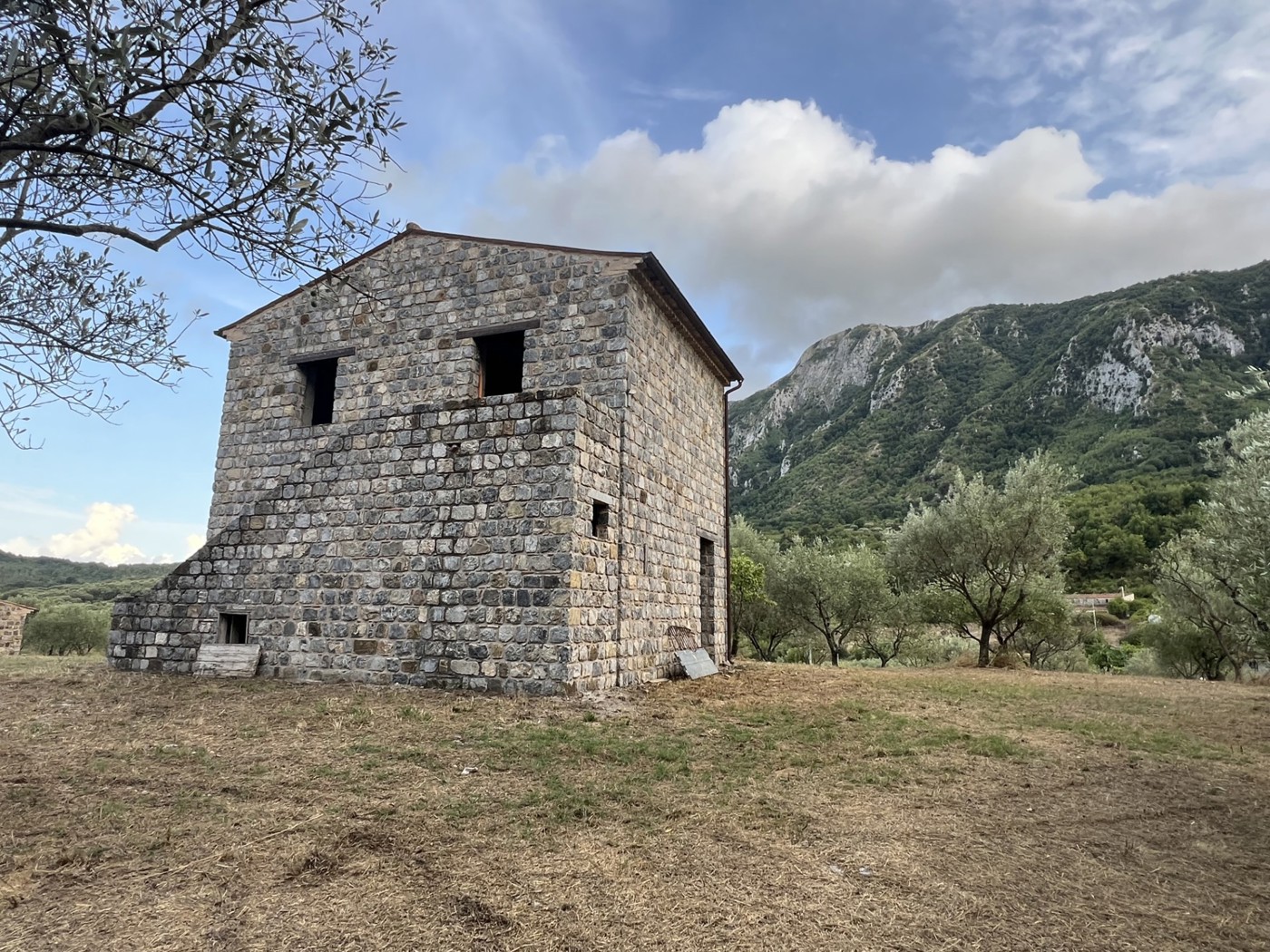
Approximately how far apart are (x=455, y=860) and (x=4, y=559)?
88542mm

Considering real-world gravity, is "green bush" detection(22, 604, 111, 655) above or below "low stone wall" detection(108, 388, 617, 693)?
below

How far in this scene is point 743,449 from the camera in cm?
9881

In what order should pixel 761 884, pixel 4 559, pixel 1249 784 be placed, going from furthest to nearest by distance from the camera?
pixel 4 559 → pixel 1249 784 → pixel 761 884

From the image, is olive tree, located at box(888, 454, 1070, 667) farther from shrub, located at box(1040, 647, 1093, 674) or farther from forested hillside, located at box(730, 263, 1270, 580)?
forested hillside, located at box(730, 263, 1270, 580)

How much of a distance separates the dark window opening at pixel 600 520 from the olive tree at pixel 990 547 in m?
13.3

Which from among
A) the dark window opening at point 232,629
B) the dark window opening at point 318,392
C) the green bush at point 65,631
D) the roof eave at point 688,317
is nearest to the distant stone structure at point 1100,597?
the roof eave at point 688,317

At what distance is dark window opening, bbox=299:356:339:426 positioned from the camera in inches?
530

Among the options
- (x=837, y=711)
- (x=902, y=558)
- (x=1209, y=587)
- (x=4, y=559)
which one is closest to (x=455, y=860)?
(x=837, y=711)

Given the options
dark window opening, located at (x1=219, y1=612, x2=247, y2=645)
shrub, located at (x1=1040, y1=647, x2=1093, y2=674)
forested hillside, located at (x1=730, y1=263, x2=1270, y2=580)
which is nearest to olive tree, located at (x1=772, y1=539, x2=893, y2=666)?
shrub, located at (x1=1040, y1=647, x2=1093, y2=674)

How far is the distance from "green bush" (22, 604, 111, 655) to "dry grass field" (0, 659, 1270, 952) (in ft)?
97.7

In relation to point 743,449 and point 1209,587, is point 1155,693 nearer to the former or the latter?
point 1209,587

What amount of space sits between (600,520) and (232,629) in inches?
232

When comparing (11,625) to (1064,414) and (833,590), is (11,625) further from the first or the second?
(1064,414)

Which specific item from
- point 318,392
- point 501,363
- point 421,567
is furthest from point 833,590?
point 421,567
